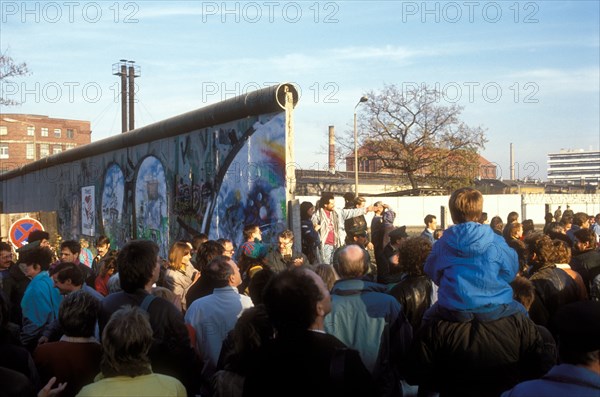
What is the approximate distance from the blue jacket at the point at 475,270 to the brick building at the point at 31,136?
99.1m

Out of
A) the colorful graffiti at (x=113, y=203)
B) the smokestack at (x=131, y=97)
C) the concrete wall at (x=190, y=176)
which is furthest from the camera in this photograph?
the smokestack at (x=131, y=97)

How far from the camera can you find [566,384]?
9.07 feet

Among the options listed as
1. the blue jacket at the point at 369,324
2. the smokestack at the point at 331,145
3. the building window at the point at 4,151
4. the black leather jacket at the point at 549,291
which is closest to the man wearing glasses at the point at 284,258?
the black leather jacket at the point at 549,291

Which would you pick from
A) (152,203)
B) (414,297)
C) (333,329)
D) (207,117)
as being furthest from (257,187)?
(333,329)

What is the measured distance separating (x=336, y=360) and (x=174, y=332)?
5.97 feet

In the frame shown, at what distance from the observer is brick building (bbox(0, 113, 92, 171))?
98.6m

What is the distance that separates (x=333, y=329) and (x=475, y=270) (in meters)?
1.01

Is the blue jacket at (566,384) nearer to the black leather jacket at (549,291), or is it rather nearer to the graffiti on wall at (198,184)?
the black leather jacket at (549,291)

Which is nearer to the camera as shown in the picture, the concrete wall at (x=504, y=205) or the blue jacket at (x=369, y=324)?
the blue jacket at (x=369, y=324)

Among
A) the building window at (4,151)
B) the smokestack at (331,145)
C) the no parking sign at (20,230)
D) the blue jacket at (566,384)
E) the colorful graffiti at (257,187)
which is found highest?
the building window at (4,151)

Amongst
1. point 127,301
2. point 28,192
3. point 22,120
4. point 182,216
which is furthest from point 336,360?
point 22,120

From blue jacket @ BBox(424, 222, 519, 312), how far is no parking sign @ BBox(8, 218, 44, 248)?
36.3ft

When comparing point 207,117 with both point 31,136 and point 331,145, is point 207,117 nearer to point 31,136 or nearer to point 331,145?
point 331,145

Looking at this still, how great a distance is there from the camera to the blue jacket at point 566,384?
2.73 m
